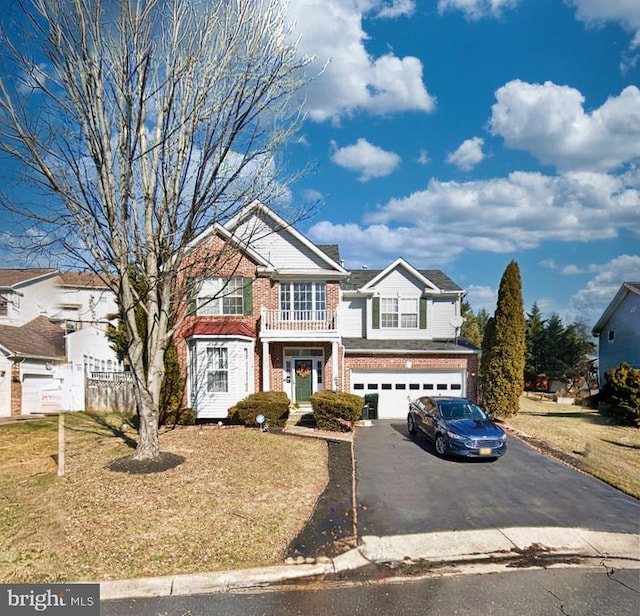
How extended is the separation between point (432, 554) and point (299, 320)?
1248 centimetres

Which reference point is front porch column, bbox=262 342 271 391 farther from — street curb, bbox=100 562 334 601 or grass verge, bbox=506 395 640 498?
street curb, bbox=100 562 334 601

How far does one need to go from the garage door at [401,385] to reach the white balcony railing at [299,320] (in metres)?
2.60

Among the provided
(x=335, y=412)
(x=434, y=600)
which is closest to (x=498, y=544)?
(x=434, y=600)

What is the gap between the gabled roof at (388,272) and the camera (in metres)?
20.8

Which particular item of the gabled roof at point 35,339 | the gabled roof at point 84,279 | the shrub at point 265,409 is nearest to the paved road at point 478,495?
the shrub at point 265,409

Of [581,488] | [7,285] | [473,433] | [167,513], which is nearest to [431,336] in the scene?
[473,433]

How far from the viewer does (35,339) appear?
5.64 metres

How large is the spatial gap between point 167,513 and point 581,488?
8.56 m

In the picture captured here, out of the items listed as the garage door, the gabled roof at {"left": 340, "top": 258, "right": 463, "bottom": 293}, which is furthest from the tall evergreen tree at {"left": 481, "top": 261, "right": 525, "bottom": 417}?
the gabled roof at {"left": 340, "top": 258, "right": 463, "bottom": 293}

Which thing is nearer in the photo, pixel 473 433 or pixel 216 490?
pixel 216 490

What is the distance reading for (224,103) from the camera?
1001cm

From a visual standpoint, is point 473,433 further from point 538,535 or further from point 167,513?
point 167,513

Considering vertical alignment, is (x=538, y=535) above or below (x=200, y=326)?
below

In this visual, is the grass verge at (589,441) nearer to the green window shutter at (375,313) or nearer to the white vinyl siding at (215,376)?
the green window shutter at (375,313)
